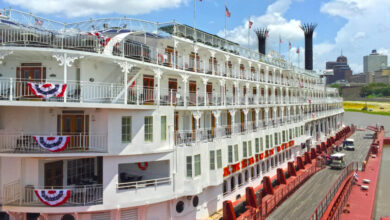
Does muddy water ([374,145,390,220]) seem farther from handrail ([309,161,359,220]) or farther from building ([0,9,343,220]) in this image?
building ([0,9,343,220])

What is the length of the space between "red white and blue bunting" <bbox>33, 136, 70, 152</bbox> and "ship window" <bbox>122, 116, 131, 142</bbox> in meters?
3.23

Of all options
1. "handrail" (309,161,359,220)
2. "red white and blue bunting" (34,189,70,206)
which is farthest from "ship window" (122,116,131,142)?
"handrail" (309,161,359,220)

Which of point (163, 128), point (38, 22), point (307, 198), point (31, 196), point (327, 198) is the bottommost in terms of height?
point (307, 198)

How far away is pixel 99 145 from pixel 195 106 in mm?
8445

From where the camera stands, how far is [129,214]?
15883mm

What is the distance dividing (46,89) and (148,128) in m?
6.13

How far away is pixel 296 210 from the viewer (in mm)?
21453

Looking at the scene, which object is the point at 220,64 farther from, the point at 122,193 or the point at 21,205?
the point at 21,205

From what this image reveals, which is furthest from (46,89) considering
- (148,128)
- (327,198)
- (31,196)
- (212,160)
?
(327,198)

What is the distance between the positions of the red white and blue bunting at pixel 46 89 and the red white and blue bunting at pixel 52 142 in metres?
2.19

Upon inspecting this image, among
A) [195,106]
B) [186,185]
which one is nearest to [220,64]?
[195,106]

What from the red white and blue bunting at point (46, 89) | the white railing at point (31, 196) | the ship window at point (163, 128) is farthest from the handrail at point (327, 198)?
the red white and blue bunting at point (46, 89)

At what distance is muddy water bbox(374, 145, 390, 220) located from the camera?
27547 millimetres

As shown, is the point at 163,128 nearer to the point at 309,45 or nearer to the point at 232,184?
the point at 232,184
